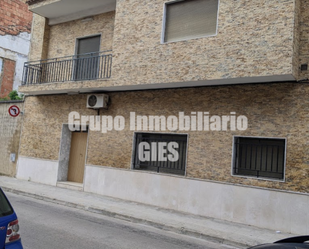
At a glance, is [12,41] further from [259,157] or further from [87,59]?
[259,157]

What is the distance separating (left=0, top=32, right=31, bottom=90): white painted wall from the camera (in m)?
20.6

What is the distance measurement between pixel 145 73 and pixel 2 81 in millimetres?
14892

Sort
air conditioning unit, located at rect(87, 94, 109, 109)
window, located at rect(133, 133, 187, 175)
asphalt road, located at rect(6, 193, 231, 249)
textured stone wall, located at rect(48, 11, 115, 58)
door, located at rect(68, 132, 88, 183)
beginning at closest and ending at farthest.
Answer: asphalt road, located at rect(6, 193, 231, 249), window, located at rect(133, 133, 187, 175), air conditioning unit, located at rect(87, 94, 109, 109), textured stone wall, located at rect(48, 11, 115, 58), door, located at rect(68, 132, 88, 183)

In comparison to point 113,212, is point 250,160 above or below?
above

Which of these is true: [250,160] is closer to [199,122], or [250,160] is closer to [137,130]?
[199,122]

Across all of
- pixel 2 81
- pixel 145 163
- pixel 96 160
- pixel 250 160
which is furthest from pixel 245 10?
pixel 2 81

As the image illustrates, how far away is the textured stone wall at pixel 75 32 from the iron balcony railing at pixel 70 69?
0.36 m

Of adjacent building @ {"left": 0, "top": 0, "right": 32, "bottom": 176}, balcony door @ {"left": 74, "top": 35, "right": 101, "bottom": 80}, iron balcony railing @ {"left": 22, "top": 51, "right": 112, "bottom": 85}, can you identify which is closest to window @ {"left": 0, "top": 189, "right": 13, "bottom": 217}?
iron balcony railing @ {"left": 22, "top": 51, "right": 112, "bottom": 85}

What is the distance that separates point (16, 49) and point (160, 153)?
16256 mm

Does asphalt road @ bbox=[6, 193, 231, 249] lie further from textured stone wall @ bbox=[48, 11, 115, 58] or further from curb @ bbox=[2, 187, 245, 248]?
textured stone wall @ bbox=[48, 11, 115, 58]

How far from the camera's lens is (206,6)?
28.5 feet

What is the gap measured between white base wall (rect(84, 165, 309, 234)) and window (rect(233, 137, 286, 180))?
0.55m

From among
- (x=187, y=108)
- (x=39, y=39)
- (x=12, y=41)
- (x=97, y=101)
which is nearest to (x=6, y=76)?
(x=12, y=41)

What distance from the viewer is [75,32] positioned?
12758mm
